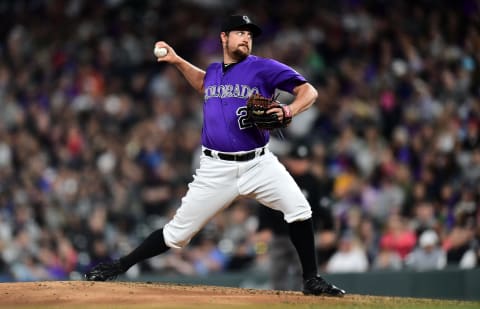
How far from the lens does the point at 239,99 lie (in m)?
5.99

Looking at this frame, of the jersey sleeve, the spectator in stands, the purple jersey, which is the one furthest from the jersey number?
the spectator in stands

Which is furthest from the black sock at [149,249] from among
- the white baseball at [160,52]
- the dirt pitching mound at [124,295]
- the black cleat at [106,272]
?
the white baseball at [160,52]

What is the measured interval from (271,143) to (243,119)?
3.69 metres

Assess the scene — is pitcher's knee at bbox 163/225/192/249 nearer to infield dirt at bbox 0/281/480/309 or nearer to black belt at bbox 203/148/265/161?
infield dirt at bbox 0/281/480/309

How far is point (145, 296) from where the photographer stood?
19.6 feet

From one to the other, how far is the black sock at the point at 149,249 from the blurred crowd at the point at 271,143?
101 inches

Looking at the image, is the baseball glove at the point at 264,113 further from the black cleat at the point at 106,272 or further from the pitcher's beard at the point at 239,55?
the black cleat at the point at 106,272

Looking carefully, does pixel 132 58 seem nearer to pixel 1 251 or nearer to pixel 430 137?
pixel 1 251

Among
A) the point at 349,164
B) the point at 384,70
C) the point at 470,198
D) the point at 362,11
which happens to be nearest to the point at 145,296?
the point at 470,198

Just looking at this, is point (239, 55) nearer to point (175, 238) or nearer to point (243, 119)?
point (243, 119)

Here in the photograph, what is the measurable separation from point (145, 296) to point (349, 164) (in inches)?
218

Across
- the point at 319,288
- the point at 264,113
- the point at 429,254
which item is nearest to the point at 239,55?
the point at 264,113

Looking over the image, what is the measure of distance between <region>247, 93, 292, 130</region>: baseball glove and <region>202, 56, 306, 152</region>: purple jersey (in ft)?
0.54

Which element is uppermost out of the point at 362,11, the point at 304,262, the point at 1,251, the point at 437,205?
the point at 362,11
